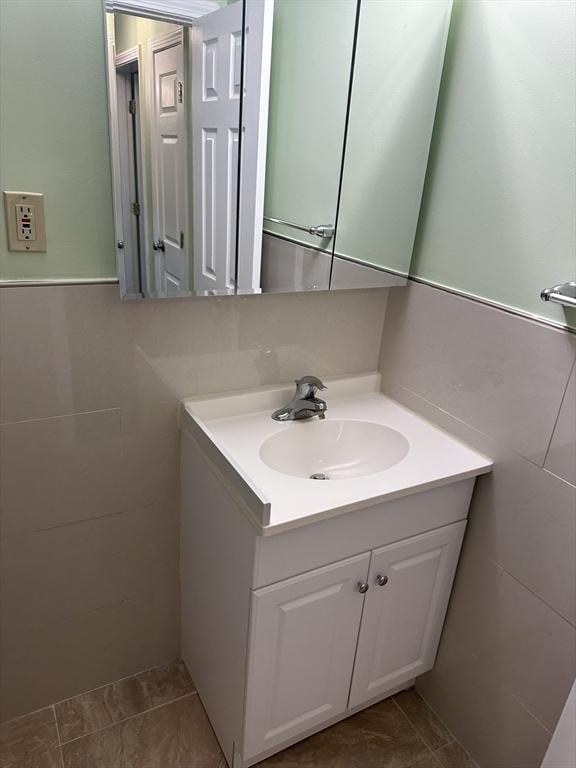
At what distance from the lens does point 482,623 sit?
5.01ft

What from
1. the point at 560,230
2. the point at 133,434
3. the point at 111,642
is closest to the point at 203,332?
the point at 133,434

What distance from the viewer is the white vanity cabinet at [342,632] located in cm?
131

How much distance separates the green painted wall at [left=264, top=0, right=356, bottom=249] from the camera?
1293mm

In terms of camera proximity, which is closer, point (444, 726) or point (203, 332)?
point (203, 332)

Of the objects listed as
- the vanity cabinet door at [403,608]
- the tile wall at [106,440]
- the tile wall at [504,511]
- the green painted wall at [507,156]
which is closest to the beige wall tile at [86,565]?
the tile wall at [106,440]

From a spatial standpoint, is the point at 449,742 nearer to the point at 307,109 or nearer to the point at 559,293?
the point at 559,293

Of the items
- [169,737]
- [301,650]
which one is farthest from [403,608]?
[169,737]

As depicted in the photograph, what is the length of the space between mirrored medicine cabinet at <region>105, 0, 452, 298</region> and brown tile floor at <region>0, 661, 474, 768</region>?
48.4 inches

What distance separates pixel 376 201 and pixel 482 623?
1163 millimetres

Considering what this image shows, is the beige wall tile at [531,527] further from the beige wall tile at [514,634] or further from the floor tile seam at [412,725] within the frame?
the floor tile seam at [412,725]

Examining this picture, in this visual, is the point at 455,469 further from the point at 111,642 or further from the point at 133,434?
the point at 111,642

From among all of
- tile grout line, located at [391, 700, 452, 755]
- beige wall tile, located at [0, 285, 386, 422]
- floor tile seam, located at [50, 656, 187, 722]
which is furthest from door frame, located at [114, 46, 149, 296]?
tile grout line, located at [391, 700, 452, 755]

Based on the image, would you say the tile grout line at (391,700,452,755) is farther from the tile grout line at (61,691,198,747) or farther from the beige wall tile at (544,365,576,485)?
the beige wall tile at (544,365,576,485)

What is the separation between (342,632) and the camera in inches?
55.9
